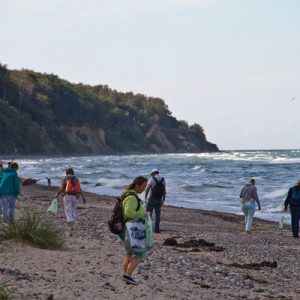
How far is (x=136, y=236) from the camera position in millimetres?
8641

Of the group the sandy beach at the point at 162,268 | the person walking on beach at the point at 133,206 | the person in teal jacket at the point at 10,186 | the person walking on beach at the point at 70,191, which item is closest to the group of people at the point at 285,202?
the sandy beach at the point at 162,268

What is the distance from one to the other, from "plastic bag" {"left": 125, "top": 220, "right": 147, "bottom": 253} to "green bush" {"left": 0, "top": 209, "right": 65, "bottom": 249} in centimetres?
287

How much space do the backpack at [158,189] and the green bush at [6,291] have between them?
867 centimetres

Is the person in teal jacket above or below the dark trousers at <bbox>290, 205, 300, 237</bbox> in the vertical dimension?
above

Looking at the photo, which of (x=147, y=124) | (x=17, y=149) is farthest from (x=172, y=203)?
(x=147, y=124)

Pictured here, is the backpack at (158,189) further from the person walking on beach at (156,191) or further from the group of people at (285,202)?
the group of people at (285,202)

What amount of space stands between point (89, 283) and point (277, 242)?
28.8 ft

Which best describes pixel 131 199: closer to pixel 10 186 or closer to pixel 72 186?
pixel 10 186

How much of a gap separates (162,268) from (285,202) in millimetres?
7961

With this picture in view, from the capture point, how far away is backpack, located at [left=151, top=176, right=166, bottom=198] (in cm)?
1670

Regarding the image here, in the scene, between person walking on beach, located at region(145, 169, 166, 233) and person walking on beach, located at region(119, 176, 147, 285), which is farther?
person walking on beach, located at region(145, 169, 166, 233)

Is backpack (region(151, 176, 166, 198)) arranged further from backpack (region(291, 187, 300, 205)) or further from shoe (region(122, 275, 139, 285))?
shoe (region(122, 275, 139, 285))

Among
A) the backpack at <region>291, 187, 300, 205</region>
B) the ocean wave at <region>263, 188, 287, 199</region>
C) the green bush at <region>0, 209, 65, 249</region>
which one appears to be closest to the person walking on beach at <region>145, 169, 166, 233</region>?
the backpack at <region>291, 187, 300, 205</region>

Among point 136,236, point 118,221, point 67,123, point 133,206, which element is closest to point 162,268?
point 136,236
